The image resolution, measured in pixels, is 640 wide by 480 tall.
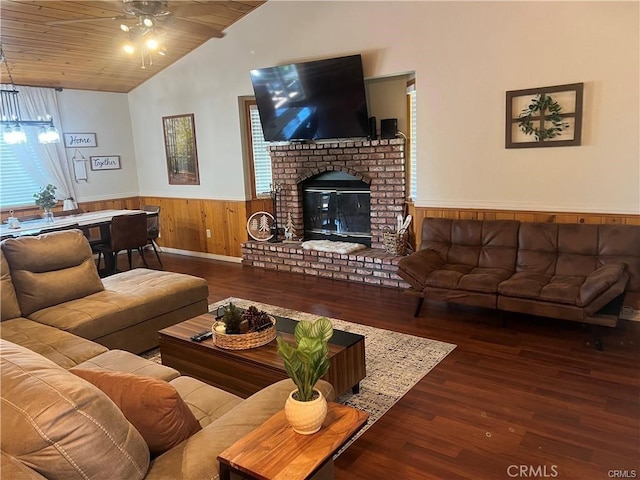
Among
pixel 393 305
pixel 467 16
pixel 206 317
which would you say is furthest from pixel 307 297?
pixel 467 16

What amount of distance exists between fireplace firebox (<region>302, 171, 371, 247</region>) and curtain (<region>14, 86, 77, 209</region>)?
3.42 meters

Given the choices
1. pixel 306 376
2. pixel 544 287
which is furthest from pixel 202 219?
pixel 306 376

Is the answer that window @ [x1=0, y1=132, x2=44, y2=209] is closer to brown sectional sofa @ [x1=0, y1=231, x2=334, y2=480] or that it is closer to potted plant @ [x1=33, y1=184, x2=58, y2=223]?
potted plant @ [x1=33, y1=184, x2=58, y2=223]

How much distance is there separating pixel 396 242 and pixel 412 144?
1.15 meters

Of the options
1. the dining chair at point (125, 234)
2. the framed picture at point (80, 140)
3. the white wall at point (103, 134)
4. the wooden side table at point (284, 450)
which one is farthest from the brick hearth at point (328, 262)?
the wooden side table at point (284, 450)

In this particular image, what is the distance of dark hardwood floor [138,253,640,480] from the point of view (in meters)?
2.31

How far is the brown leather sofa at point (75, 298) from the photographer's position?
326 centimetres

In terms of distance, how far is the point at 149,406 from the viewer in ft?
5.05

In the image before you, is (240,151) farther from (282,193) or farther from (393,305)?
(393,305)

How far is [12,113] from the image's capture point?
636 cm

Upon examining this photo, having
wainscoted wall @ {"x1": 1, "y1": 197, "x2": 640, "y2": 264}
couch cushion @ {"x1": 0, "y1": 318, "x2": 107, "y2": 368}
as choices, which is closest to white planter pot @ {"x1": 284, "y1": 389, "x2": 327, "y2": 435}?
couch cushion @ {"x1": 0, "y1": 318, "x2": 107, "y2": 368}

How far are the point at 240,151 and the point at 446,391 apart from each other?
458 cm

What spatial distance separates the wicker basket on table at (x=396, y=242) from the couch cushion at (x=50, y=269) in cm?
302

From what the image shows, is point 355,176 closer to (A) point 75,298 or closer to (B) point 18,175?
(A) point 75,298
